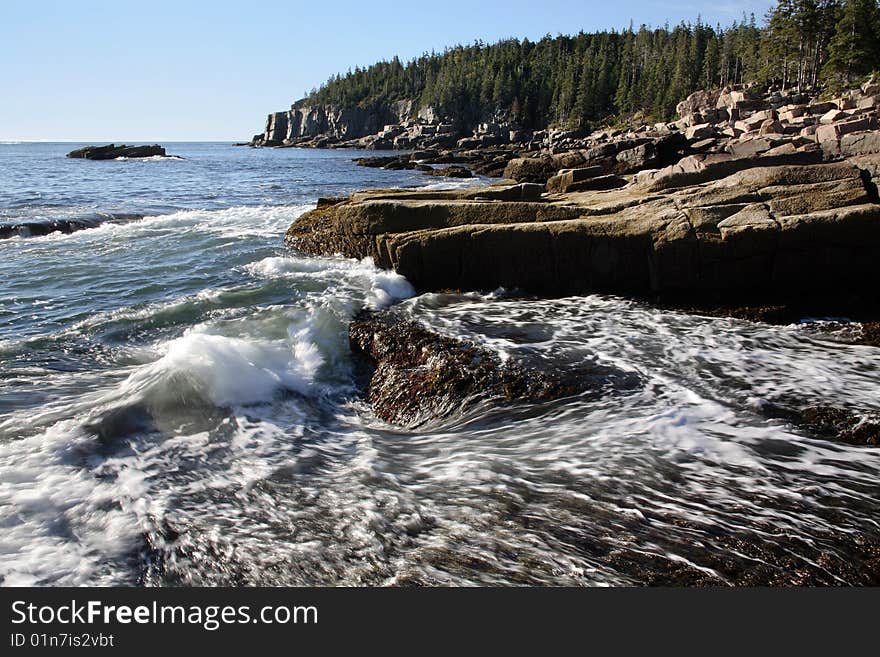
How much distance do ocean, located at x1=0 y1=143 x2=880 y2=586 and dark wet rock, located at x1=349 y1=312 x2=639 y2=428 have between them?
20 centimetres

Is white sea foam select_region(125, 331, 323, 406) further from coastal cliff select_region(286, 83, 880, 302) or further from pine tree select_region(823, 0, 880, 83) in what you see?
pine tree select_region(823, 0, 880, 83)

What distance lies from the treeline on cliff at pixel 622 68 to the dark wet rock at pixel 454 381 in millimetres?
56263

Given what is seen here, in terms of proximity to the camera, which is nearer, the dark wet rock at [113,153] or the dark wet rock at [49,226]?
the dark wet rock at [49,226]

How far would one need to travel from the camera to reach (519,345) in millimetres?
6445

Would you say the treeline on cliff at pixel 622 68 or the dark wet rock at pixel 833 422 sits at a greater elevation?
the treeline on cliff at pixel 622 68

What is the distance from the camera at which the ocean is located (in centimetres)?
338

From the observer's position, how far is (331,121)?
460ft

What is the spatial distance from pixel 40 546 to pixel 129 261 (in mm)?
10461

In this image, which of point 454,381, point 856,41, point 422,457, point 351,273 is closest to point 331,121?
point 856,41

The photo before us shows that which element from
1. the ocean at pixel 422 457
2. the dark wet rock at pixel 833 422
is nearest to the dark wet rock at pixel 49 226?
the ocean at pixel 422 457

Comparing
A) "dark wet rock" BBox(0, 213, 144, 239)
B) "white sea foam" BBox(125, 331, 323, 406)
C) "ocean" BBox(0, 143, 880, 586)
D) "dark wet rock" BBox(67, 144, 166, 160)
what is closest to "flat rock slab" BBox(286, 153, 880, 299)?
"ocean" BBox(0, 143, 880, 586)

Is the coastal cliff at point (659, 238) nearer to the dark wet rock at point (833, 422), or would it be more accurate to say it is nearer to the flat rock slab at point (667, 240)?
the flat rock slab at point (667, 240)

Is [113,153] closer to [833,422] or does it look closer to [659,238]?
[659,238]

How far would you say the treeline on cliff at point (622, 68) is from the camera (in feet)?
174
